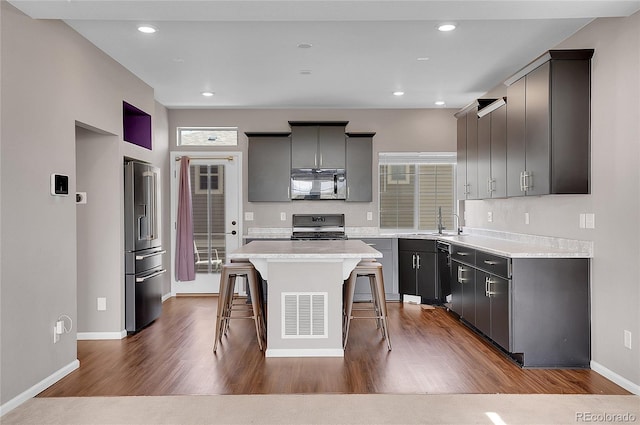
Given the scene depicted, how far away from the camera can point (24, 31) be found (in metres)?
3.18

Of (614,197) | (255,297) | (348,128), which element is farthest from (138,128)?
(614,197)

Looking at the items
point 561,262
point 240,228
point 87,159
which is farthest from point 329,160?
point 561,262

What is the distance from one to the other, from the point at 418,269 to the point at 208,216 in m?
3.01

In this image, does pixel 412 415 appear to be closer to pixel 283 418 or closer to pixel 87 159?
pixel 283 418

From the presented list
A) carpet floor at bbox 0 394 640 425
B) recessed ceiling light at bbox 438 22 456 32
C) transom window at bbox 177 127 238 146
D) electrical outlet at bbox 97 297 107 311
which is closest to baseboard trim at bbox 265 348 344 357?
carpet floor at bbox 0 394 640 425

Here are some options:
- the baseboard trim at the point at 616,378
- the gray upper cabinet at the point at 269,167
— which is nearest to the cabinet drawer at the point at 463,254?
the baseboard trim at the point at 616,378

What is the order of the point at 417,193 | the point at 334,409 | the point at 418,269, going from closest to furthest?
the point at 334,409, the point at 418,269, the point at 417,193

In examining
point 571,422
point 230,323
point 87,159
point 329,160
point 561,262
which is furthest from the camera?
point 329,160

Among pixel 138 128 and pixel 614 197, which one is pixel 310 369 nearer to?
pixel 614 197

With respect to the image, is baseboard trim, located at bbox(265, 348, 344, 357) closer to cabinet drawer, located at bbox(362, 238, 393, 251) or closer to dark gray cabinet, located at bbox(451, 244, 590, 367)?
dark gray cabinet, located at bbox(451, 244, 590, 367)

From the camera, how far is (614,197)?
340 cm

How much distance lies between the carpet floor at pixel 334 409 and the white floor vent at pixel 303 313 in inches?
34.9

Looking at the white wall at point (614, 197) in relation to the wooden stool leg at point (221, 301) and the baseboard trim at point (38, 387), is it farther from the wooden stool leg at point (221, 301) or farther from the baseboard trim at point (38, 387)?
the baseboard trim at point (38, 387)

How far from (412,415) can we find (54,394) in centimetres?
235
